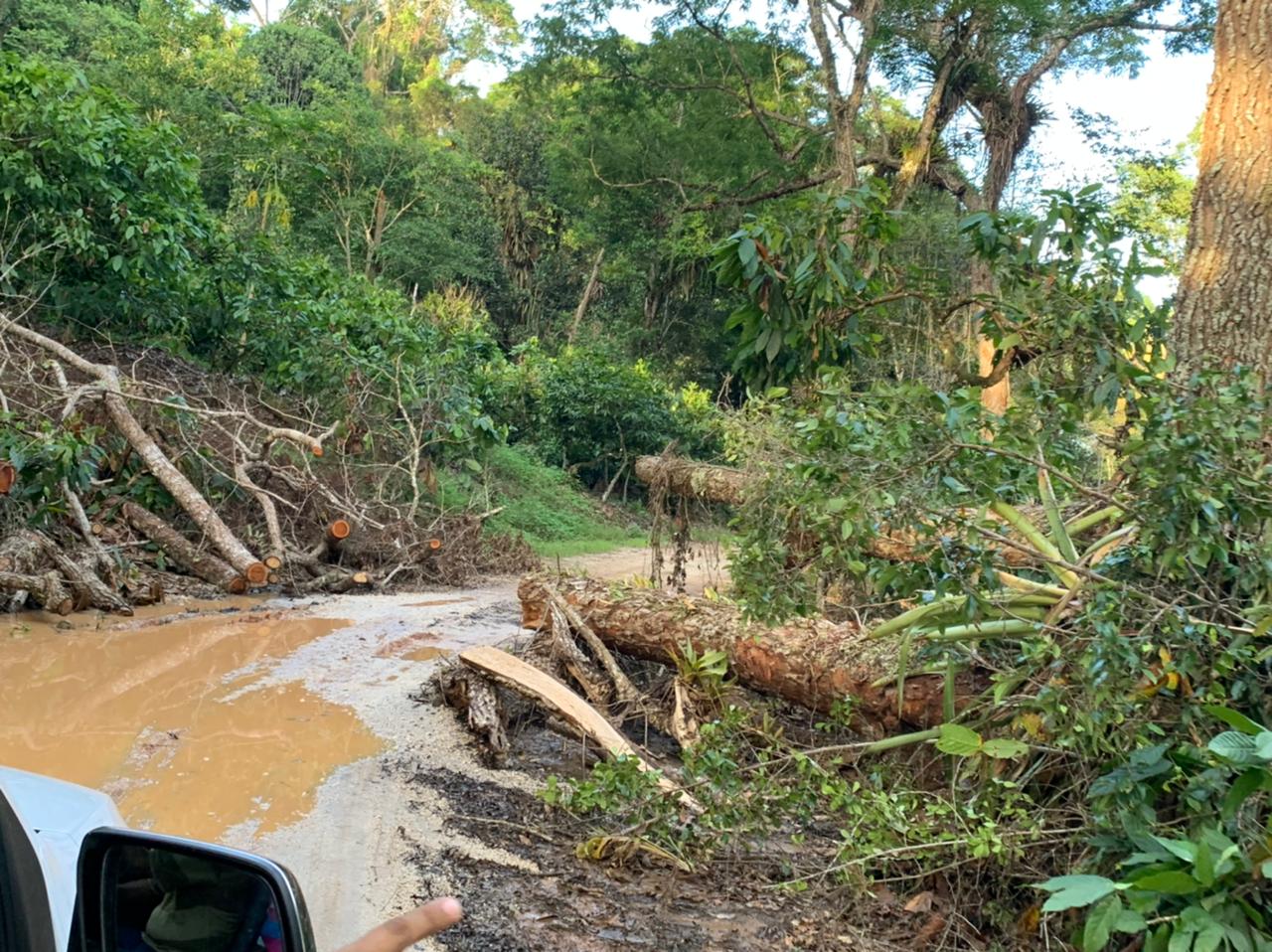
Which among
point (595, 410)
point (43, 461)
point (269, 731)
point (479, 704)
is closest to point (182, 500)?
point (43, 461)

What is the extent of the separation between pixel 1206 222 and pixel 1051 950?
9.85 ft

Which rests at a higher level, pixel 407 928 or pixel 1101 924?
pixel 407 928

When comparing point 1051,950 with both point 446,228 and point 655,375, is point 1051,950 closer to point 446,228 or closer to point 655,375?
point 655,375

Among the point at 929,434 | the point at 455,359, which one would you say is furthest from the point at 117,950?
the point at 455,359

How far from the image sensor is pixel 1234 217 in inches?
167

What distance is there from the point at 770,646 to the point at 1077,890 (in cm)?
313

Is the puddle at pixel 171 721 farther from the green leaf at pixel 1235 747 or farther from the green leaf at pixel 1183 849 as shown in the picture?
the green leaf at pixel 1235 747

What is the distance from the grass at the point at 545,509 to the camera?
1620cm

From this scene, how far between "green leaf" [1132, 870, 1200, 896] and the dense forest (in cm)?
1

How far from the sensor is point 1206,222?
4.33 metres

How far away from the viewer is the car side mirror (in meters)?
1.22

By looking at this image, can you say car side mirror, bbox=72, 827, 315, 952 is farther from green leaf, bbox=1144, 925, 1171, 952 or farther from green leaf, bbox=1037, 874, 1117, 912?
green leaf, bbox=1144, 925, 1171, 952

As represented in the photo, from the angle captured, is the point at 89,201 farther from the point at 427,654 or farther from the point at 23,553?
the point at 427,654

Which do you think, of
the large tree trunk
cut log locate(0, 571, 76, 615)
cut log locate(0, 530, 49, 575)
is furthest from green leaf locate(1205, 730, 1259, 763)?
cut log locate(0, 530, 49, 575)
